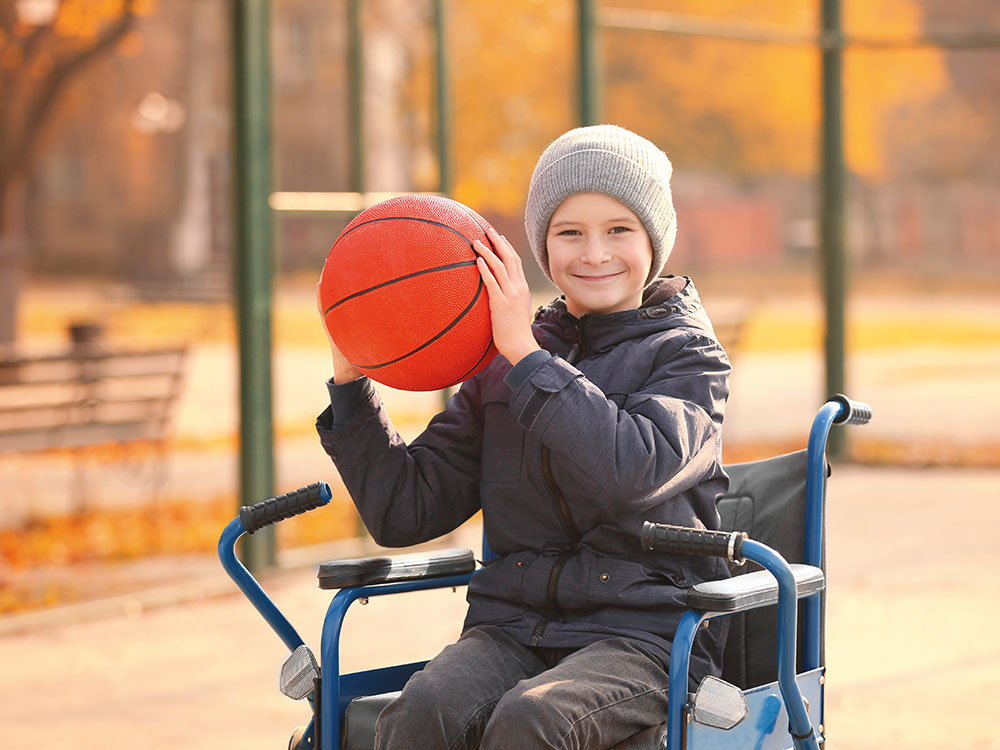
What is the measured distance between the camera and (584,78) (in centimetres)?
668

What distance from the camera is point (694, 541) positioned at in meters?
2.31

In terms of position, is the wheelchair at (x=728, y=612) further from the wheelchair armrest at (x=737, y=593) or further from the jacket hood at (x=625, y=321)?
the jacket hood at (x=625, y=321)

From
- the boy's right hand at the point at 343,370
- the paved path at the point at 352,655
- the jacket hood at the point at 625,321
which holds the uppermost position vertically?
the jacket hood at the point at 625,321

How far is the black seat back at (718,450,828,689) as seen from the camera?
2822mm

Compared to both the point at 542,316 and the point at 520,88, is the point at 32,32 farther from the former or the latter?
the point at 542,316

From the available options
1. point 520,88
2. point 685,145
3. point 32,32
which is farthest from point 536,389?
point 685,145

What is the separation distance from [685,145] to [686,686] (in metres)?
12.4

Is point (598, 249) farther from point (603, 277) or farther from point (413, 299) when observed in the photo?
point (413, 299)

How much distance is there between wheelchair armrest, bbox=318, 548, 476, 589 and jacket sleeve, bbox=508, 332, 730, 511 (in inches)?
14.7

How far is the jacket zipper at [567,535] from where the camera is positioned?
2592 millimetres

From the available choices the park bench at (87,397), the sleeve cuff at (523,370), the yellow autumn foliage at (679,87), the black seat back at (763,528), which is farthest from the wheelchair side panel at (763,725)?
the park bench at (87,397)

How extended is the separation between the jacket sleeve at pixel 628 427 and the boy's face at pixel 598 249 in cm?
18

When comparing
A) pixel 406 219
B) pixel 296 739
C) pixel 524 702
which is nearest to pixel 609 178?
pixel 406 219

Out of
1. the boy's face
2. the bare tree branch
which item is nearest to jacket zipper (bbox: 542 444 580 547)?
the boy's face
